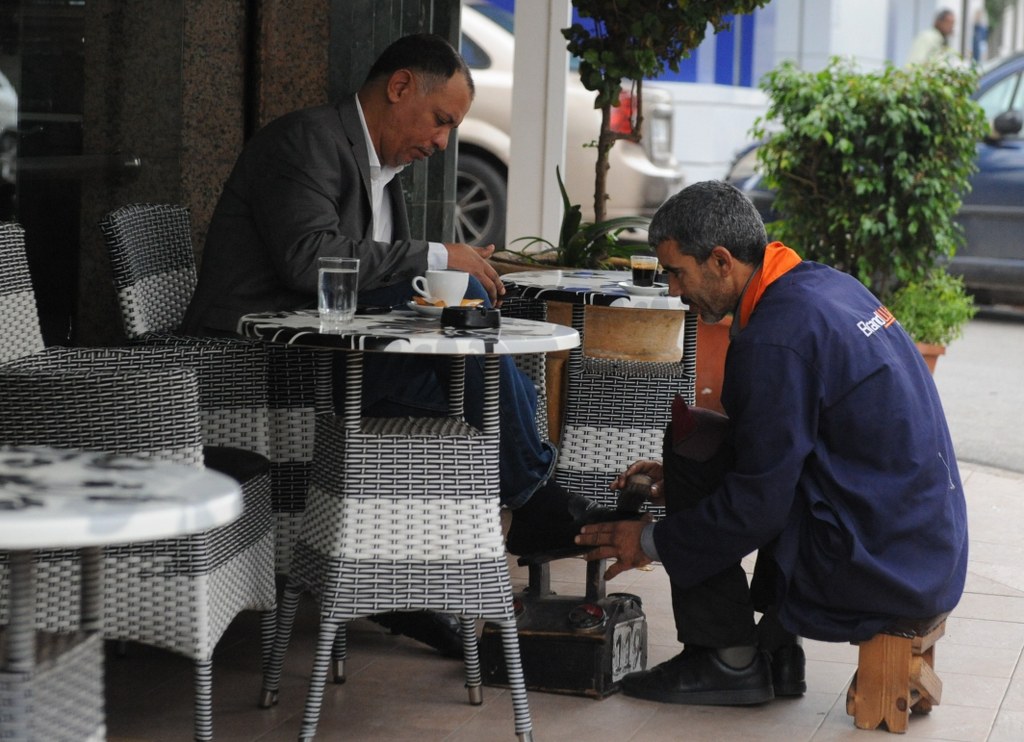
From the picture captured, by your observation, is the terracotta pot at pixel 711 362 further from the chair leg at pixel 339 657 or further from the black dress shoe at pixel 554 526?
the chair leg at pixel 339 657

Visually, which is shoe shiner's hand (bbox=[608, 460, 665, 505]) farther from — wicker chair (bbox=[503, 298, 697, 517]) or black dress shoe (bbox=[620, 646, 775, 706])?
wicker chair (bbox=[503, 298, 697, 517])

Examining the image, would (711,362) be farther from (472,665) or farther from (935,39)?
(935,39)

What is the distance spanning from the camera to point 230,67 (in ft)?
15.8

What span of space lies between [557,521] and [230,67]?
6.82 feet

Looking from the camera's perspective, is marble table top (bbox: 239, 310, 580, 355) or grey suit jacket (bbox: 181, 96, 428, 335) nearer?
marble table top (bbox: 239, 310, 580, 355)

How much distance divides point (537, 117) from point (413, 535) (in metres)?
3.57

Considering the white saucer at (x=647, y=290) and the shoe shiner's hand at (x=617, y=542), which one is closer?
the shoe shiner's hand at (x=617, y=542)

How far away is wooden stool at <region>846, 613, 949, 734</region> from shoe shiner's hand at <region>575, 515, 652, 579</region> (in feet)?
1.65

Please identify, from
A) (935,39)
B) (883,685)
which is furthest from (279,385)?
(935,39)

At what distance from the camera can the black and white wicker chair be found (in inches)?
114

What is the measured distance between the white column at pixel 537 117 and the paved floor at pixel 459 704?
2705 mm

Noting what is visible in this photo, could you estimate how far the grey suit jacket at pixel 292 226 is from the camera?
3.40 m

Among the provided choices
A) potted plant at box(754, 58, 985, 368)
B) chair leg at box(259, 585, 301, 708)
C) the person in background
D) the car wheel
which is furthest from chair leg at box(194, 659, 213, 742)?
the person in background

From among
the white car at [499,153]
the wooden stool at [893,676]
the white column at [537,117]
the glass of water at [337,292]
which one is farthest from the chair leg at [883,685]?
the white car at [499,153]
